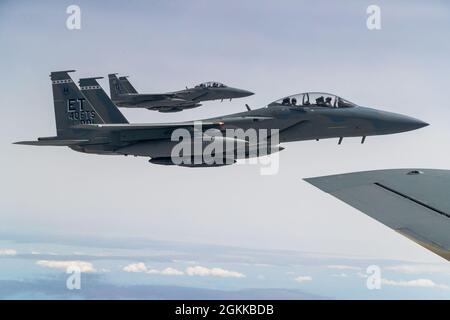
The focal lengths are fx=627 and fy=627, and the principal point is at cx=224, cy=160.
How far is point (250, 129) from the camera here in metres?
22.2

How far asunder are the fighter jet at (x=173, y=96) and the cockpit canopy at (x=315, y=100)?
18110 millimetres

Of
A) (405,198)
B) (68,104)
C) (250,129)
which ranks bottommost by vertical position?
(250,129)

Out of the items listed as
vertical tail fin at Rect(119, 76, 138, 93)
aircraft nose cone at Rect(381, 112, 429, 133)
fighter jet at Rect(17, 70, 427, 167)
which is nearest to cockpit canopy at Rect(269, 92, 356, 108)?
fighter jet at Rect(17, 70, 427, 167)

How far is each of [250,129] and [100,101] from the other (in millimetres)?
6991

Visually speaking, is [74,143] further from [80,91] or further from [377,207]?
[377,207]

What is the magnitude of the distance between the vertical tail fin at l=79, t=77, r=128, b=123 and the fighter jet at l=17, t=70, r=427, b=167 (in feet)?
7.07

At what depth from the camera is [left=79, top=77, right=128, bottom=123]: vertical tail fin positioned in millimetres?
25469

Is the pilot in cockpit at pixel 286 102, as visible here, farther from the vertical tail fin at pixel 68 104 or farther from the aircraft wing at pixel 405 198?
the aircraft wing at pixel 405 198

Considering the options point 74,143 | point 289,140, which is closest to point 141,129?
point 74,143

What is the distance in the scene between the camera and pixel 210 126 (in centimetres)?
2255

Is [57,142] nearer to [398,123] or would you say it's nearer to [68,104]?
[68,104]

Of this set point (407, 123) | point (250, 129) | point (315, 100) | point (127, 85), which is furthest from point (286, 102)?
point (127, 85)

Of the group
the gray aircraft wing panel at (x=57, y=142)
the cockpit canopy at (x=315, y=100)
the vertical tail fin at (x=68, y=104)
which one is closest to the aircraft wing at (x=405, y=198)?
the cockpit canopy at (x=315, y=100)

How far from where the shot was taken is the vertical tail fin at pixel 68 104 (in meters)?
24.3
